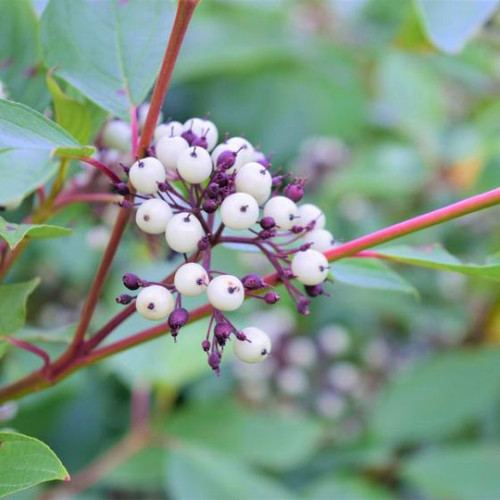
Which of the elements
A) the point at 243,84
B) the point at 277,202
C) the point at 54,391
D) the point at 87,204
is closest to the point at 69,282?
the point at 54,391

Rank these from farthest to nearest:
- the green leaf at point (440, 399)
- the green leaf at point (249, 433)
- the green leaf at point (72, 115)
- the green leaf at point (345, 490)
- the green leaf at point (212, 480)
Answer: the green leaf at point (440, 399), the green leaf at point (249, 433), the green leaf at point (345, 490), the green leaf at point (212, 480), the green leaf at point (72, 115)

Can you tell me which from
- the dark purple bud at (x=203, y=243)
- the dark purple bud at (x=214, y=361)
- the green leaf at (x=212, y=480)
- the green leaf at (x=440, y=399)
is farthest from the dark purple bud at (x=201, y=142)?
the green leaf at (x=440, y=399)

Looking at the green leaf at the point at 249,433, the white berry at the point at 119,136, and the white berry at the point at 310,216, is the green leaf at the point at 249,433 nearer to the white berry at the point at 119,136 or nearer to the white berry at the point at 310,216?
the white berry at the point at 119,136

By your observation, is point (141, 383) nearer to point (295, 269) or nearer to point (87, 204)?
point (87, 204)

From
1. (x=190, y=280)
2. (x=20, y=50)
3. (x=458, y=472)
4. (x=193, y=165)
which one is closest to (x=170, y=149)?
(x=193, y=165)

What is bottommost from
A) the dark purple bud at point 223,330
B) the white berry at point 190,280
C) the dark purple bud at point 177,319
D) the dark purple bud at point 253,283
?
the dark purple bud at point 177,319

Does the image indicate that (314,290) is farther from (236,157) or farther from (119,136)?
(119,136)

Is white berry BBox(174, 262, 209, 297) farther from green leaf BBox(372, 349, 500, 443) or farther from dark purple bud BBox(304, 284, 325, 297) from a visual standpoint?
green leaf BBox(372, 349, 500, 443)
